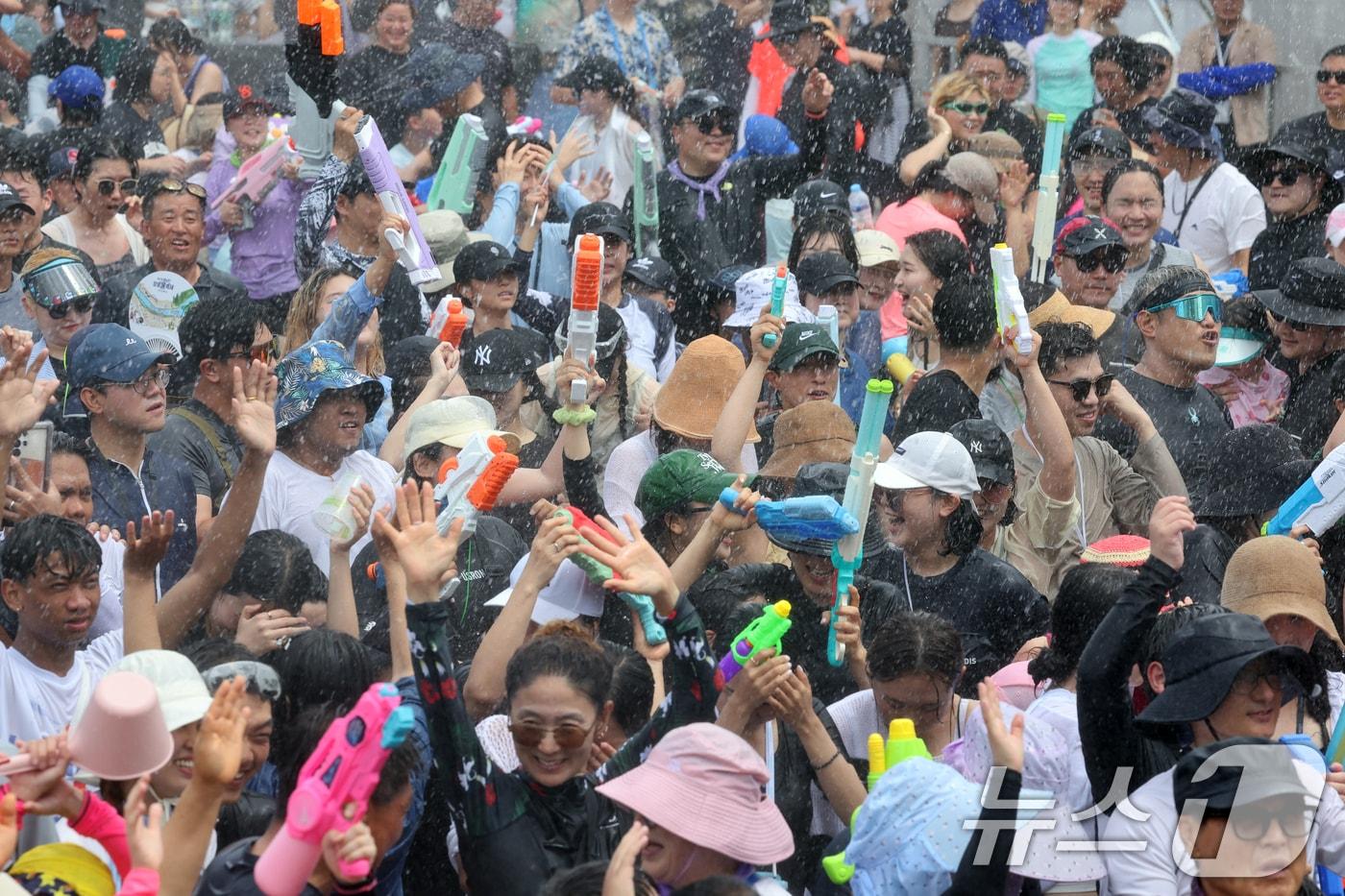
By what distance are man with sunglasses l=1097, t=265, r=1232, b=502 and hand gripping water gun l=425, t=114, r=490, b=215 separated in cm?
331

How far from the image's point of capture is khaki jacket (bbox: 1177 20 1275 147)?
10781mm

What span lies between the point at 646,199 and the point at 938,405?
8.79ft

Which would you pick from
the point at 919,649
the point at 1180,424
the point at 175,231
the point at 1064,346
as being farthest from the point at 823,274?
the point at 919,649

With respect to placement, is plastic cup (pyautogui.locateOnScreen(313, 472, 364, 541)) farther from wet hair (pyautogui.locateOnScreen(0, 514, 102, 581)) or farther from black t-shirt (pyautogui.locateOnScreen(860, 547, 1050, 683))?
black t-shirt (pyautogui.locateOnScreen(860, 547, 1050, 683))

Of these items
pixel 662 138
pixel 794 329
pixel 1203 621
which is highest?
pixel 1203 621

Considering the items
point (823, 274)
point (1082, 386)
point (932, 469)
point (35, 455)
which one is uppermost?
point (35, 455)

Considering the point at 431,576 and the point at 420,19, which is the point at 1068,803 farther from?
the point at 420,19

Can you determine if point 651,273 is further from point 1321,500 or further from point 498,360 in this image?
point 1321,500

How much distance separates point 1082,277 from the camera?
7.66 meters

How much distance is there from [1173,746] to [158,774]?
2.35m

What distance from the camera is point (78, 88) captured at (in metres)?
10.3

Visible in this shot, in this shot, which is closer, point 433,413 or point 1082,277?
point 433,413

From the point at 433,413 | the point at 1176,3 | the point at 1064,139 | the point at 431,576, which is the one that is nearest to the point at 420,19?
the point at 1064,139

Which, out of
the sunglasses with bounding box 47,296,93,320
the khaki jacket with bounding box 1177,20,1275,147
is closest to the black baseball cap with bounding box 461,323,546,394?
the sunglasses with bounding box 47,296,93,320
